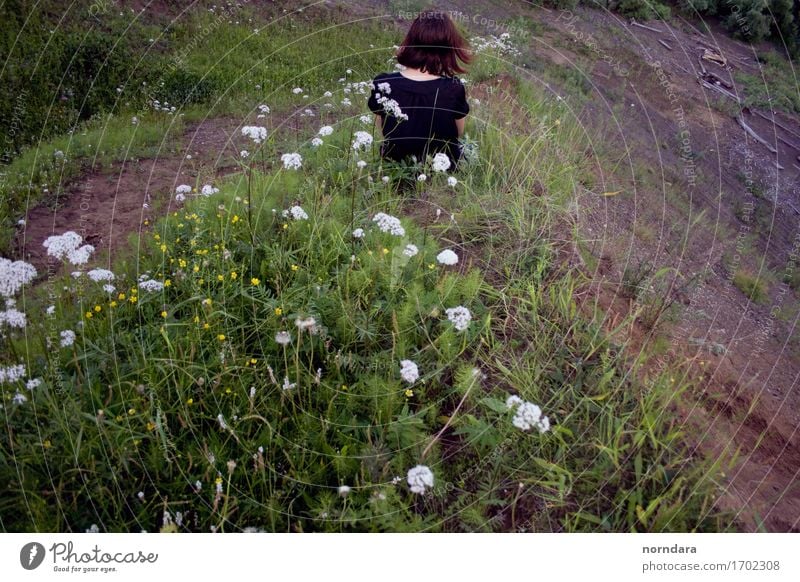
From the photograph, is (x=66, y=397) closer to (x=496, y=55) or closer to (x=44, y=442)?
(x=44, y=442)

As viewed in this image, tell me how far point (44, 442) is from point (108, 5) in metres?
8.26

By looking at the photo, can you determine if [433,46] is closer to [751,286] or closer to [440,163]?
[440,163]

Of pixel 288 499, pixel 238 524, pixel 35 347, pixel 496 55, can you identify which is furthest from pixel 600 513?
pixel 496 55

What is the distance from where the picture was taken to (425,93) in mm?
4035

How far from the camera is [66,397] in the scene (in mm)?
2215

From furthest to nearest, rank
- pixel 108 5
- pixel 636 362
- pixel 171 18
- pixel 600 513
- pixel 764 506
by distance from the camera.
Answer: pixel 171 18, pixel 108 5, pixel 636 362, pixel 764 506, pixel 600 513

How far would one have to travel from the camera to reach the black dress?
4.03 metres

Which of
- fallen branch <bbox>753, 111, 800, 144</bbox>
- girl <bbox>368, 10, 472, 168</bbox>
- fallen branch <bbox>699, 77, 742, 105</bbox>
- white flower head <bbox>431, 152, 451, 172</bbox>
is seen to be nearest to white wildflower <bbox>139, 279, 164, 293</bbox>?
white flower head <bbox>431, 152, 451, 172</bbox>
